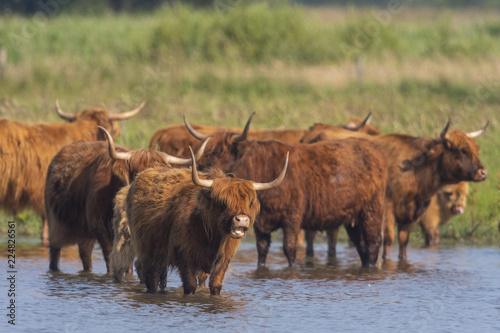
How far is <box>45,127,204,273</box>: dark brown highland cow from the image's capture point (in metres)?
7.85

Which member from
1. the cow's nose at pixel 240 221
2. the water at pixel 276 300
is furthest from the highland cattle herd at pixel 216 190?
the water at pixel 276 300

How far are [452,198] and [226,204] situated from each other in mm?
5331

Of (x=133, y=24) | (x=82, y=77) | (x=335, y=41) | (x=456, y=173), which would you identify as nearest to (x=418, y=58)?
(x=335, y=41)

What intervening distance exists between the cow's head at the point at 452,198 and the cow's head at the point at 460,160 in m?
0.99

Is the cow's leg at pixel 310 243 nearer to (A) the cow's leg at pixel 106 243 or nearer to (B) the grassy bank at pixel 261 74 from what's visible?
(B) the grassy bank at pixel 261 74

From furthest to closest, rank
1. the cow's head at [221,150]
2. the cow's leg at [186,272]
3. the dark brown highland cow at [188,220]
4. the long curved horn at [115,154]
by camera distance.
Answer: the cow's head at [221,150] < the long curved horn at [115,154] < the cow's leg at [186,272] < the dark brown highland cow at [188,220]

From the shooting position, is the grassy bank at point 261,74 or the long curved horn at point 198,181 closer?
the long curved horn at point 198,181

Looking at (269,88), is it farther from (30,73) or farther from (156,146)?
(156,146)

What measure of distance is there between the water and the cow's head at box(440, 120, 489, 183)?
0.96 m

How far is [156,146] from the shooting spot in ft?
40.4

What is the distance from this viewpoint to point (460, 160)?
1021 centimetres

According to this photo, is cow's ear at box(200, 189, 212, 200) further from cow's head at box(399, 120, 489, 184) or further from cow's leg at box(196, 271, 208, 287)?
cow's head at box(399, 120, 489, 184)

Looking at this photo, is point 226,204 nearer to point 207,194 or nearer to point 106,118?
point 207,194

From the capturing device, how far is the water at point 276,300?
6.48 metres
